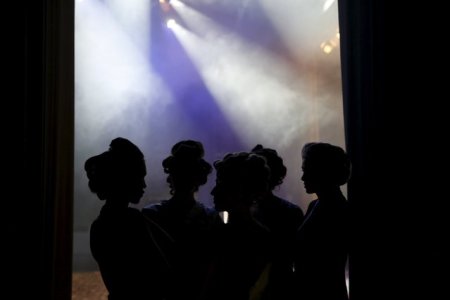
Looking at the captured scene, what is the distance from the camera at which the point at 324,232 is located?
3.98 feet

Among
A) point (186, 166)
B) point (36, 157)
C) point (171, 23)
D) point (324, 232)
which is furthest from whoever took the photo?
point (171, 23)

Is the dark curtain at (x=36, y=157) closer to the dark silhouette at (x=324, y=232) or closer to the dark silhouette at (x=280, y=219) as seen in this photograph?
the dark silhouette at (x=280, y=219)

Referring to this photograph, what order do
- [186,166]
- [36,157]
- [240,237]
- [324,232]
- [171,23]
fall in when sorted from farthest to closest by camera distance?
[171,23], [36,157], [186,166], [324,232], [240,237]

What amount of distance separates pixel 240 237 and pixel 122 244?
0.32m

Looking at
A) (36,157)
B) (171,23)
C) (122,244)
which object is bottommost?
(122,244)

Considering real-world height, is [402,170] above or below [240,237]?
above

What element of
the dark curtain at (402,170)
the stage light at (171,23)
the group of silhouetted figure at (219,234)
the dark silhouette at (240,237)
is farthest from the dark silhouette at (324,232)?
the stage light at (171,23)

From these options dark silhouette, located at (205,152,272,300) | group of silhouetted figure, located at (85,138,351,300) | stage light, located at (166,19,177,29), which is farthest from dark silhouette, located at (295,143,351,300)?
stage light, located at (166,19,177,29)

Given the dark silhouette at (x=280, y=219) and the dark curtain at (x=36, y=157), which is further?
the dark curtain at (x=36, y=157)

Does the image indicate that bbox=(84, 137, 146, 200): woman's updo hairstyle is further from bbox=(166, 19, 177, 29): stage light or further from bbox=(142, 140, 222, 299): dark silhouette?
bbox=(166, 19, 177, 29): stage light

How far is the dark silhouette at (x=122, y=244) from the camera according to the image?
1081 mm

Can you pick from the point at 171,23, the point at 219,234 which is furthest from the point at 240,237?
the point at 171,23

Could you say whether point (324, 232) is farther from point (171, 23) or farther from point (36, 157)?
point (171, 23)

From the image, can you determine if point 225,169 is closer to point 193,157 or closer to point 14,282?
point 193,157
